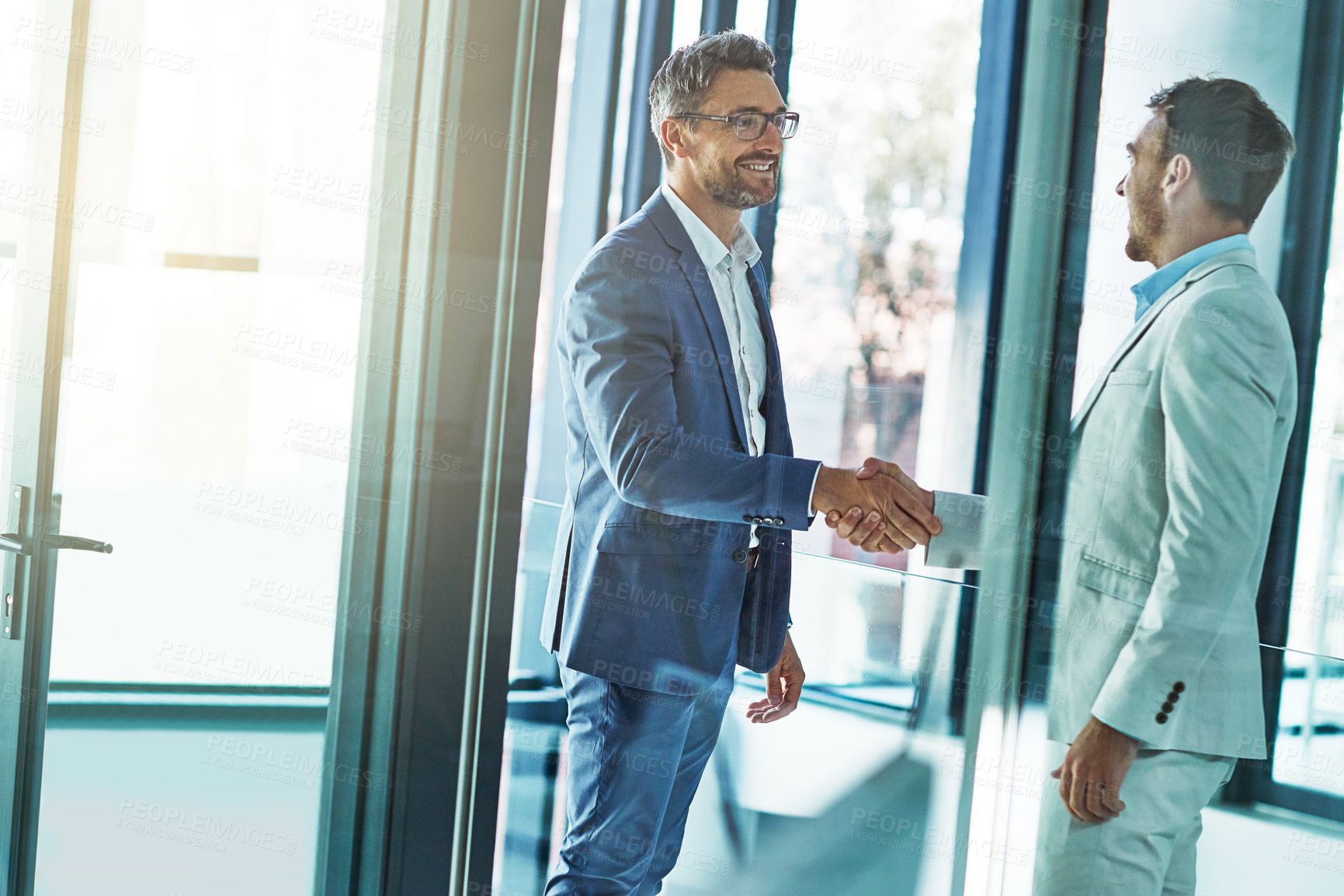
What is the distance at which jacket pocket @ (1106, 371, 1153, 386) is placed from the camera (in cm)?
139

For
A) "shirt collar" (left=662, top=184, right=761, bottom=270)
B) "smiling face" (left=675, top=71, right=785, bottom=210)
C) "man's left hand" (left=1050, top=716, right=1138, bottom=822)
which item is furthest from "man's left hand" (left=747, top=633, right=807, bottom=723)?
"smiling face" (left=675, top=71, right=785, bottom=210)

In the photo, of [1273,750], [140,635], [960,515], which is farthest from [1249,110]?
[140,635]

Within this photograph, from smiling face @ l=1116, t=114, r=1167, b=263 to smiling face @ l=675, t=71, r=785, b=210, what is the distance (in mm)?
600

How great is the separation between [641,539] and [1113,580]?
2.29ft

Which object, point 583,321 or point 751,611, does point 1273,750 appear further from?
point 583,321

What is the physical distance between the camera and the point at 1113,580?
145 centimetres

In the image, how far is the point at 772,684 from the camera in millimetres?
1960

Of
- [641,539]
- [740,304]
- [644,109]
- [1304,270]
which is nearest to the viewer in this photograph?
[1304,270]

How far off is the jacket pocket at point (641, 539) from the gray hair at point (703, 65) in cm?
63

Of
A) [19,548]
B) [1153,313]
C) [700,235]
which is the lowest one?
[19,548]

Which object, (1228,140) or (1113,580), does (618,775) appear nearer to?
(1113,580)

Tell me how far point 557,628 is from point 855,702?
0.56 meters

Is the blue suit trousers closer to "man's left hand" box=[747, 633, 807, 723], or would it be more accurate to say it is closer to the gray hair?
"man's left hand" box=[747, 633, 807, 723]

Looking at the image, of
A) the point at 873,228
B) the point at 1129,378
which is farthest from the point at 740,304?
the point at 1129,378
